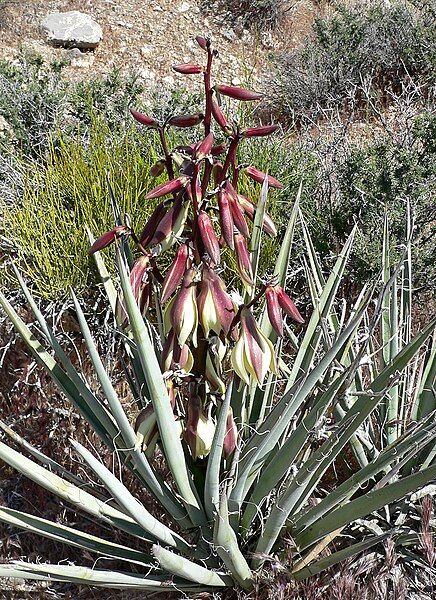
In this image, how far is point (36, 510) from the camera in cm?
177

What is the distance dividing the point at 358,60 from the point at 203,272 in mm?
4409

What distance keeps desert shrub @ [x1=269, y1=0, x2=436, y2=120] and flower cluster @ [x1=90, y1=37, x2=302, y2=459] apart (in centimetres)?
374

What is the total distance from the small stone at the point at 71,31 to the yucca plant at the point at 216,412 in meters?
5.31

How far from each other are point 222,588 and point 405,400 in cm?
71

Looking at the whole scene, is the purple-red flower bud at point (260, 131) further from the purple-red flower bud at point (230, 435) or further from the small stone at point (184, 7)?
the small stone at point (184, 7)

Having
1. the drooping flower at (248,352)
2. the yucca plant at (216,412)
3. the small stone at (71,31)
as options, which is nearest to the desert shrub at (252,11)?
the small stone at (71,31)

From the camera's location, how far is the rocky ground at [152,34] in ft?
19.6

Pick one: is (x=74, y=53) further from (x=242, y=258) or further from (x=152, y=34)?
(x=242, y=258)

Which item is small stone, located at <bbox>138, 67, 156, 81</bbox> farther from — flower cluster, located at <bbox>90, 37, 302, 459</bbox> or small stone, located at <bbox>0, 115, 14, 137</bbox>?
flower cluster, located at <bbox>90, 37, 302, 459</bbox>

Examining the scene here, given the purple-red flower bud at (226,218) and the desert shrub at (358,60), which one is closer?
the purple-red flower bud at (226,218)

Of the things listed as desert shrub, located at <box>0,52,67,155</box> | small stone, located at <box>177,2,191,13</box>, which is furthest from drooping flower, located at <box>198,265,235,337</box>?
small stone, located at <box>177,2,191,13</box>

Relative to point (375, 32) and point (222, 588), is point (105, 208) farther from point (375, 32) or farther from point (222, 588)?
point (375, 32)

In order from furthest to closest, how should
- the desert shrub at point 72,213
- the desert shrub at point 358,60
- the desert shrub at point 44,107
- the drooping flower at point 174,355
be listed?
the desert shrub at point 358,60
the desert shrub at point 44,107
the desert shrub at point 72,213
the drooping flower at point 174,355

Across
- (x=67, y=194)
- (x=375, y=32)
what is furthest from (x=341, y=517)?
(x=375, y=32)
